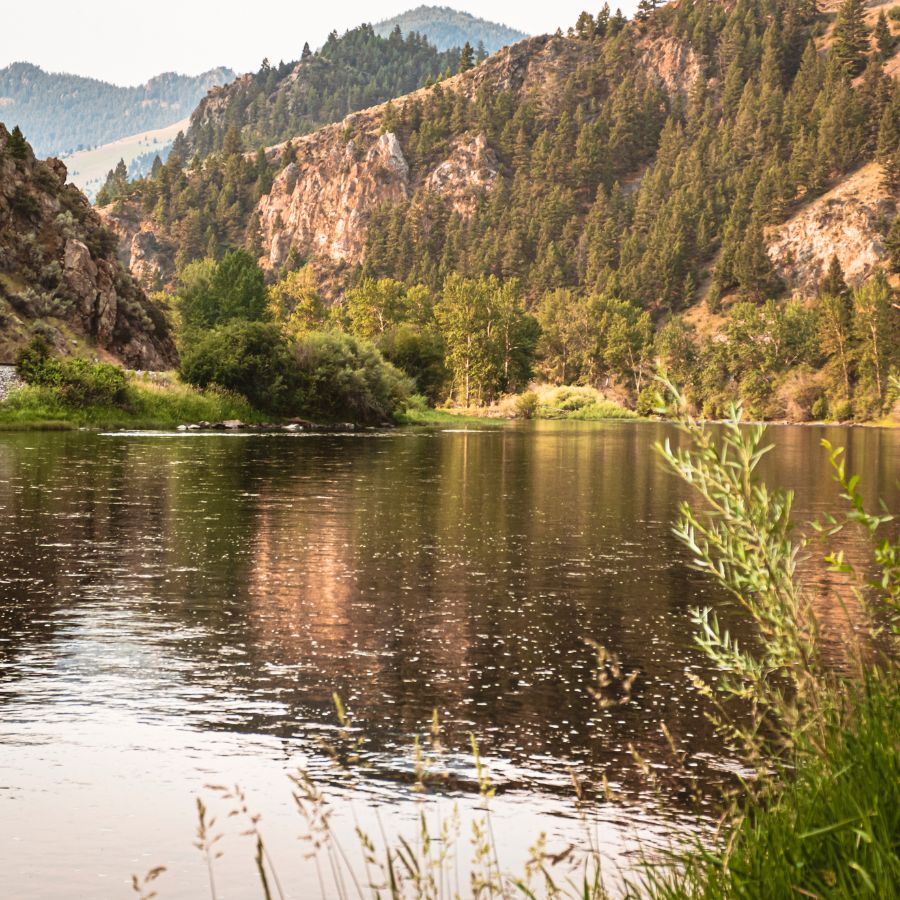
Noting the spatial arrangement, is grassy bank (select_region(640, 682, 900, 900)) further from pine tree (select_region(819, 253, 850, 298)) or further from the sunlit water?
pine tree (select_region(819, 253, 850, 298))

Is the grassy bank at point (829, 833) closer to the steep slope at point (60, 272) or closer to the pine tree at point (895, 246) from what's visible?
the steep slope at point (60, 272)

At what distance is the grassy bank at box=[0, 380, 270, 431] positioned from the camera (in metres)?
65.4

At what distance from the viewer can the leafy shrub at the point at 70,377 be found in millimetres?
68750

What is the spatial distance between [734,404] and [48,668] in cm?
833

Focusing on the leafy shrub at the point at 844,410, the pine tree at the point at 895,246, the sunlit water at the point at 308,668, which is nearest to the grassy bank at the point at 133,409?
the sunlit water at the point at 308,668

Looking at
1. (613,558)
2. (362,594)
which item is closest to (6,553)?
(362,594)

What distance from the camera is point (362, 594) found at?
17.0 metres

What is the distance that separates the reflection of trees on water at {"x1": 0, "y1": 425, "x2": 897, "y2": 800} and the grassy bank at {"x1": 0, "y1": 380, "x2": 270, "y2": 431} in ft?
95.2

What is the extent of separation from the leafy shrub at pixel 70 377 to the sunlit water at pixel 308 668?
4111cm

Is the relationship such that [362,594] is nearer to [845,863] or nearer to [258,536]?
[258,536]

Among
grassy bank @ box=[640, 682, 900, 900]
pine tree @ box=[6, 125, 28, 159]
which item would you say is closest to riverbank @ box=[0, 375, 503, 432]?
pine tree @ box=[6, 125, 28, 159]

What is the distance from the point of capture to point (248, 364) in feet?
263

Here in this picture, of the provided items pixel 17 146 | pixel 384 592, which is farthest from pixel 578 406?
pixel 384 592

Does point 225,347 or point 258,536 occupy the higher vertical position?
point 225,347
